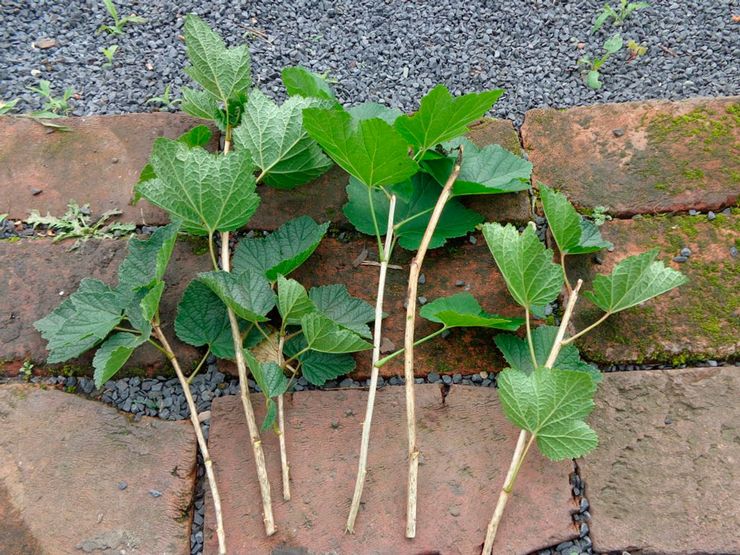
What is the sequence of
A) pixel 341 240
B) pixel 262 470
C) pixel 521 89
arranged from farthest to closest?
pixel 521 89 → pixel 341 240 → pixel 262 470

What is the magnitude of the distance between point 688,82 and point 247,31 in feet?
4.42

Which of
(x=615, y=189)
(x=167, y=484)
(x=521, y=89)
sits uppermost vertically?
(x=521, y=89)

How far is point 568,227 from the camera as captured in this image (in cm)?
150

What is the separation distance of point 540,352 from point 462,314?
216mm

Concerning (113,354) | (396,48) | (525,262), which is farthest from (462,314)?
(396,48)

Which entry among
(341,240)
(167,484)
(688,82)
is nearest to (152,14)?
(341,240)

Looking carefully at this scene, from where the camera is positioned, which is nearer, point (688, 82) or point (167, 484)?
point (167, 484)

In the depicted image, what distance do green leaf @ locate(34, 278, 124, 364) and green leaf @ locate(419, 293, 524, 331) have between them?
657mm

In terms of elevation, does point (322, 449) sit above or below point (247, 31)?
below

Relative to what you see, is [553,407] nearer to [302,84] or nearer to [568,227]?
[568,227]

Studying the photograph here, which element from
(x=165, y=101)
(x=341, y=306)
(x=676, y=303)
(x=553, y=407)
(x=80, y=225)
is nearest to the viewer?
(x=553, y=407)

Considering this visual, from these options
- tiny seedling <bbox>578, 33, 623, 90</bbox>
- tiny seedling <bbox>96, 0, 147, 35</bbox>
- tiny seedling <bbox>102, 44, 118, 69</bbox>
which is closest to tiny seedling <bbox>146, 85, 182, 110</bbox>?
tiny seedling <bbox>102, 44, 118, 69</bbox>

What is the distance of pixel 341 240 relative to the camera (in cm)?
171

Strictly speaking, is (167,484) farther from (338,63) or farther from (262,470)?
(338,63)
